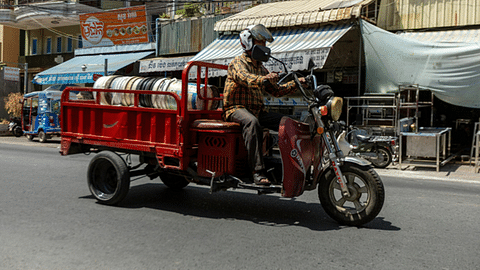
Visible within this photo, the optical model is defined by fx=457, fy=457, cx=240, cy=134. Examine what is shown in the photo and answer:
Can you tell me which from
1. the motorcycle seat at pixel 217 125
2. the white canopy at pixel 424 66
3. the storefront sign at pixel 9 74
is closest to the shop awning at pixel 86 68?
the storefront sign at pixel 9 74

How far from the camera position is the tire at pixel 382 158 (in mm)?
11492

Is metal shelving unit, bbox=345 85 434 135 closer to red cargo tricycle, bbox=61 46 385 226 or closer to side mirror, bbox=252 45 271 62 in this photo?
red cargo tricycle, bbox=61 46 385 226

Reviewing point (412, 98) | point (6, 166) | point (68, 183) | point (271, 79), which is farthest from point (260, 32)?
point (412, 98)

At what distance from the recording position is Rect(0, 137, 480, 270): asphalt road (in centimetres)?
386

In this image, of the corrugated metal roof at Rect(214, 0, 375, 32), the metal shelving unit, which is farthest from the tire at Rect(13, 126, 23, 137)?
the metal shelving unit

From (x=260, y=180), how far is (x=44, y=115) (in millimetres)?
17181

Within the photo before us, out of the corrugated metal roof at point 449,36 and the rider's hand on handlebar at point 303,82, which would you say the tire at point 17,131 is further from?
the rider's hand on handlebar at point 303,82

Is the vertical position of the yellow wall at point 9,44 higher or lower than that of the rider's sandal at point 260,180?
higher

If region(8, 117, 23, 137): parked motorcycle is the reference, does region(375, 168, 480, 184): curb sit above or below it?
below

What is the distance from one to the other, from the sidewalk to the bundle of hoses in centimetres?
595

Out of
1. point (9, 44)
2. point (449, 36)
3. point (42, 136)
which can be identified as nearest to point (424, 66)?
point (449, 36)

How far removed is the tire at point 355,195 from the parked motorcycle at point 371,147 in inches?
253

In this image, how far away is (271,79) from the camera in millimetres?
4695

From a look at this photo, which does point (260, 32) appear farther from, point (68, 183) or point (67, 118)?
point (68, 183)
